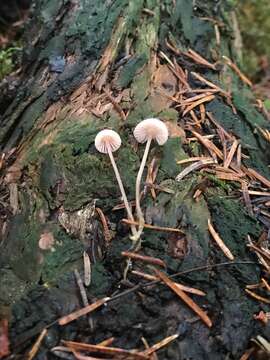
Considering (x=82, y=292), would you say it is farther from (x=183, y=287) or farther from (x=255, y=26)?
(x=255, y=26)

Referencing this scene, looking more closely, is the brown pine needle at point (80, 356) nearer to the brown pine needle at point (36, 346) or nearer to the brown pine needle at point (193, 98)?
the brown pine needle at point (36, 346)

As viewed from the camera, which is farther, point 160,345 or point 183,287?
point 183,287

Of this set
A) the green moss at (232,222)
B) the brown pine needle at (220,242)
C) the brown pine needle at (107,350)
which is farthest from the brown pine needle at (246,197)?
the brown pine needle at (107,350)

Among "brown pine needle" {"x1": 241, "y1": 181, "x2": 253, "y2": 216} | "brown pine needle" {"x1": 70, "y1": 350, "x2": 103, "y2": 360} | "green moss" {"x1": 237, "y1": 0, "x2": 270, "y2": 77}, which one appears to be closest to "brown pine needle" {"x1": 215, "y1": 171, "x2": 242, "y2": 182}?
"brown pine needle" {"x1": 241, "y1": 181, "x2": 253, "y2": 216}

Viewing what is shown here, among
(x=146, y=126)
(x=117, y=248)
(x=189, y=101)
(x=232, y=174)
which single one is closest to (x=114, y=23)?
(x=189, y=101)

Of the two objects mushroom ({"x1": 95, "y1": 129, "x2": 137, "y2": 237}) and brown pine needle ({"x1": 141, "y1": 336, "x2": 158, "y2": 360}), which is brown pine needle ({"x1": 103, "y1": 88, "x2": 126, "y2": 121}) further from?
brown pine needle ({"x1": 141, "y1": 336, "x2": 158, "y2": 360})

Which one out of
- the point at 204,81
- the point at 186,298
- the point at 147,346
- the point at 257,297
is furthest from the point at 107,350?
the point at 204,81

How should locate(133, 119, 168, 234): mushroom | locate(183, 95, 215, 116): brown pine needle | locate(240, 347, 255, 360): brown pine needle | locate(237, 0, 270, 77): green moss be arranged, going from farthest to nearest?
locate(237, 0, 270, 77): green moss < locate(183, 95, 215, 116): brown pine needle < locate(133, 119, 168, 234): mushroom < locate(240, 347, 255, 360): brown pine needle
